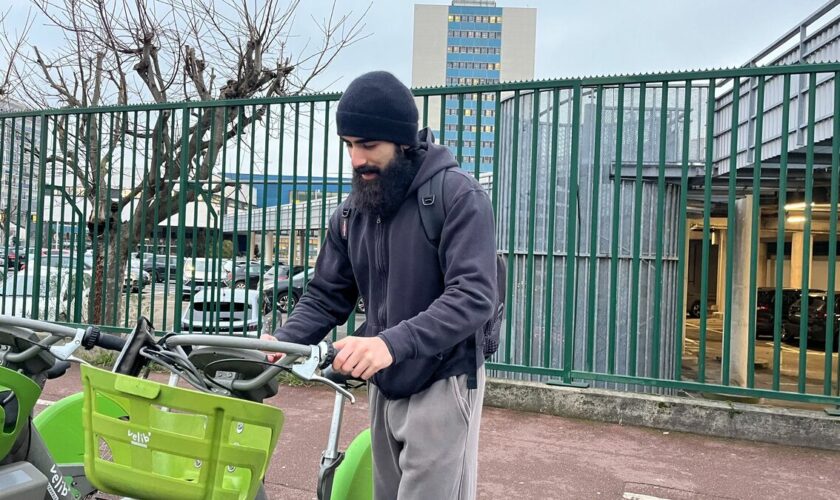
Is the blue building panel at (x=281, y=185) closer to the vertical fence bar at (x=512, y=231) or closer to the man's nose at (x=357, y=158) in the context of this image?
the vertical fence bar at (x=512, y=231)

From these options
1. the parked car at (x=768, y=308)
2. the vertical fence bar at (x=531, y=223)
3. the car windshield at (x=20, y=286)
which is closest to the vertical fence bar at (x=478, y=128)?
the vertical fence bar at (x=531, y=223)

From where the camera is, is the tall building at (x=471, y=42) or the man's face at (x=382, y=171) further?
the tall building at (x=471, y=42)

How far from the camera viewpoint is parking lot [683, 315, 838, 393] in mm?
9508

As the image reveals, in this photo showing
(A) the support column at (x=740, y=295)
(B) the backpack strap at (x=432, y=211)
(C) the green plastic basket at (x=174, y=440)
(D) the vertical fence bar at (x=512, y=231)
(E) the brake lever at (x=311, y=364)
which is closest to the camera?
(C) the green plastic basket at (x=174, y=440)

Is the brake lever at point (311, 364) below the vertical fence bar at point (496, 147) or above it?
below

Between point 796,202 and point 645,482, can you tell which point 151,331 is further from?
point 796,202

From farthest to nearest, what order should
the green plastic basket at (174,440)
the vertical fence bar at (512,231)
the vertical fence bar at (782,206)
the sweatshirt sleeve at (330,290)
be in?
the vertical fence bar at (512,231), the vertical fence bar at (782,206), the sweatshirt sleeve at (330,290), the green plastic basket at (174,440)

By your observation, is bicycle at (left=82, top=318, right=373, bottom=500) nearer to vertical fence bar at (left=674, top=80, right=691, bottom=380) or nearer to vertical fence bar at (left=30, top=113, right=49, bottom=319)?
vertical fence bar at (left=674, top=80, right=691, bottom=380)

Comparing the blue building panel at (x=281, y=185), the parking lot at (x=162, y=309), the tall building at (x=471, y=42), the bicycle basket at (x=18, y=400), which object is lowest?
the parking lot at (x=162, y=309)

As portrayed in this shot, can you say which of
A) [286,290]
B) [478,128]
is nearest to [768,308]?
[286,290]

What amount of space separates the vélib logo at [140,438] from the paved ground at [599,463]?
2.49 m

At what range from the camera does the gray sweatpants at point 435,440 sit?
194 cm

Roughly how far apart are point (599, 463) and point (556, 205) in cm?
262

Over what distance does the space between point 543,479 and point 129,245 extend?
5.40 m
